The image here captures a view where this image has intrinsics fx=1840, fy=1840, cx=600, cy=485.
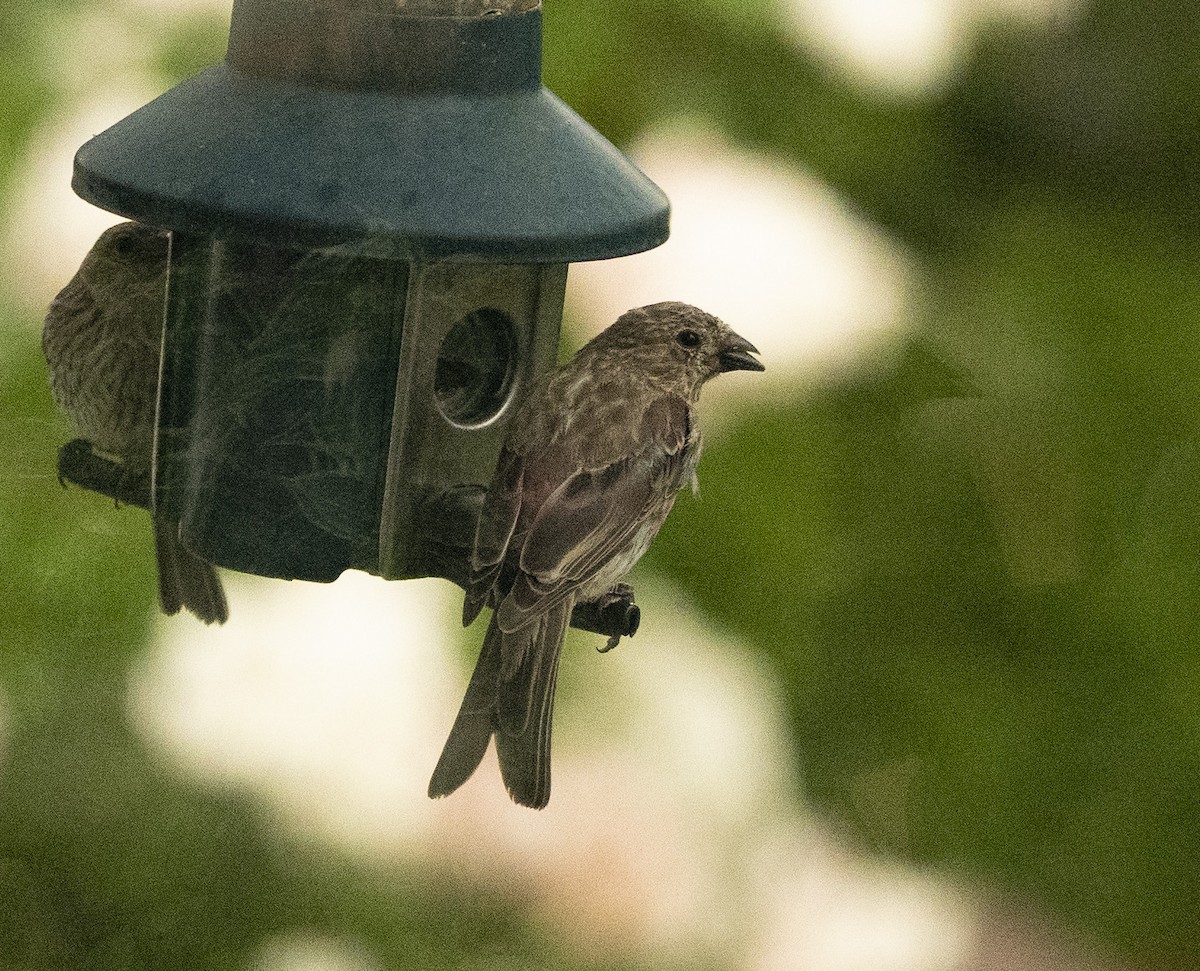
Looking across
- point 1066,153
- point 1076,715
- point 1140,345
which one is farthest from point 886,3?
point 1076,715

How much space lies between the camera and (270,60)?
3.36m

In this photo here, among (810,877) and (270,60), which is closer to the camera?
(270,60)

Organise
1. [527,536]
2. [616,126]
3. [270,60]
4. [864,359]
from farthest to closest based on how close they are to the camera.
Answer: [864,359] → [616,126] → [527,536] → [270,60]

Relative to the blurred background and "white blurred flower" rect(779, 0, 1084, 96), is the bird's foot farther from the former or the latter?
"white blurred flower" rect(779, 0, 1084, 96)

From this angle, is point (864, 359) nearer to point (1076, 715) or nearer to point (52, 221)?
point (1076, 715)

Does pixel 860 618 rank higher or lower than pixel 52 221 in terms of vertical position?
lower

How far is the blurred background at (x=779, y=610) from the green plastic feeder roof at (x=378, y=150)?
1.03m

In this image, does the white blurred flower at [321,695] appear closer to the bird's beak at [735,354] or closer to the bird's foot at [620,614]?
the bird's foot at [620,614]

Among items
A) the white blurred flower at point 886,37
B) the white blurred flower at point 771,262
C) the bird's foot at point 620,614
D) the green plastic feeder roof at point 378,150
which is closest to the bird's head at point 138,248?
the green plastic feeder roof at point 378,150

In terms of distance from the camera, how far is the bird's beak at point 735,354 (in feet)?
13.3

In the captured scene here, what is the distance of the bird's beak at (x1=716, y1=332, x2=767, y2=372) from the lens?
405cm

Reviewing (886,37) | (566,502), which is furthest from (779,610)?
(566,502)

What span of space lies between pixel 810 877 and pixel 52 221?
10.8 ft

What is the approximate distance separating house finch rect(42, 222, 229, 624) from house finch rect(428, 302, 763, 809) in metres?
0.80
